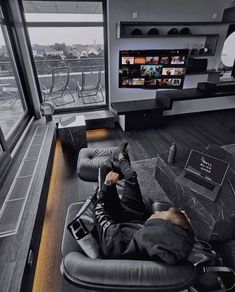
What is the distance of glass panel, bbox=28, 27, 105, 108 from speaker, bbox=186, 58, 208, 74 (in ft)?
5.90

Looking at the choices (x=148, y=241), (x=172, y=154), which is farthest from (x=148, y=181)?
(x=148, y=241)

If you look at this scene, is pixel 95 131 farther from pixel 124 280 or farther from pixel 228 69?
pixel 228 69

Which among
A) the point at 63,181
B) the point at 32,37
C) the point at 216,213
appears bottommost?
the point at 63,181

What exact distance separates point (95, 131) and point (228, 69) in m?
3.35

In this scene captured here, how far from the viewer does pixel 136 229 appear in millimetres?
1090

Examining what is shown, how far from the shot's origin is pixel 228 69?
Answer: 13.3ft

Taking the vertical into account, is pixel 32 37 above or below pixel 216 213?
above

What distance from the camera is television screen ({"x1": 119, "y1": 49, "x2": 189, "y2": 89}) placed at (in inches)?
125

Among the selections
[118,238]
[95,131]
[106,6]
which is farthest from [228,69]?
[118,238]

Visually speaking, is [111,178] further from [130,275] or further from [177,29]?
[177,29]

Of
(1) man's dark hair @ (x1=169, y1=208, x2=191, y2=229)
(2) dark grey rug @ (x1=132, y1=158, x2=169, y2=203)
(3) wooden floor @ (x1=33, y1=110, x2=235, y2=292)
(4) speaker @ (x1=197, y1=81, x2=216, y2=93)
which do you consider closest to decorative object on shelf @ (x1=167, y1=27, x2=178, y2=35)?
(4) speaker @ (x1=197, y1=81, x2=216, y2=93)

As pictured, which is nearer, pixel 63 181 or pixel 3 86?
pixel 63 181

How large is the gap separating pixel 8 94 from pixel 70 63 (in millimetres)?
1448

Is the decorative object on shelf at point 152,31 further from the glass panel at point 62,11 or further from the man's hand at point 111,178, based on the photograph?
the man's hand at point 111,178
